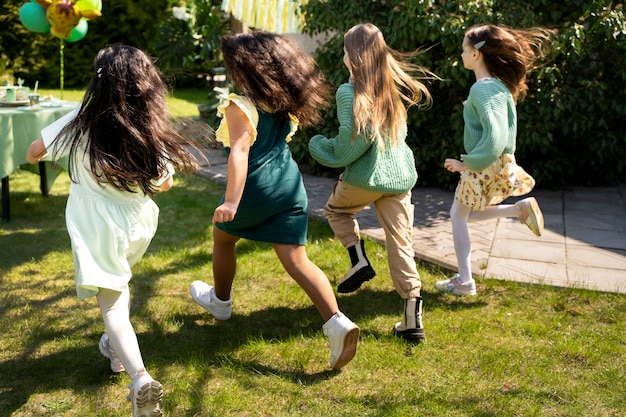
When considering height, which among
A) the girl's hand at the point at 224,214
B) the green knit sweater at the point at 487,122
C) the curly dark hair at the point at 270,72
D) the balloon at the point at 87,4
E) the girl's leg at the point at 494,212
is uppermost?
the balloon at the point at 87,4

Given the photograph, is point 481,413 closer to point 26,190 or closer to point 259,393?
point 259,393

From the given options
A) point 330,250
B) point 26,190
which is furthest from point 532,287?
point 26,190

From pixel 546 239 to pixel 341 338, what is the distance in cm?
287

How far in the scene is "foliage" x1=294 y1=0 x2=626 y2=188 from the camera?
20.3 feet

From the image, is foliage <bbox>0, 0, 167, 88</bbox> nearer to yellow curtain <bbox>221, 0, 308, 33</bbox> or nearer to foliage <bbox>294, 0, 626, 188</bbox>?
yellow curtain <bbox>221, 0, 308, 33</bbox>

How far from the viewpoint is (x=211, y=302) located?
12.6 feet

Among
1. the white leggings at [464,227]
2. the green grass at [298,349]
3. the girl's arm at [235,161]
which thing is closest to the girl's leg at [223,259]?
the green grass at [298,349]

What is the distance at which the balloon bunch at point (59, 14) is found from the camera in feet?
22.9

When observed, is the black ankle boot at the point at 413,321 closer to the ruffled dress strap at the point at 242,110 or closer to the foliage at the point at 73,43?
the ruffled dress strap at the point at 242,110

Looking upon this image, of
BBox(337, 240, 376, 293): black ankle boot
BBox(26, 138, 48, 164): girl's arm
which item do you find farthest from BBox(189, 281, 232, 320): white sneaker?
BBox(26, 138, 48, 164): girl's arm

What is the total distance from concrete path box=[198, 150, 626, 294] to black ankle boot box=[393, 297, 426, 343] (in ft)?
3.93

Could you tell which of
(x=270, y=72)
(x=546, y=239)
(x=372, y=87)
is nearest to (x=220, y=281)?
(x=270, y=72)

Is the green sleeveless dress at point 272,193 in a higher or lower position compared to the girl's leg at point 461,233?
higher

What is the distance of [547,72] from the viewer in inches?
244
